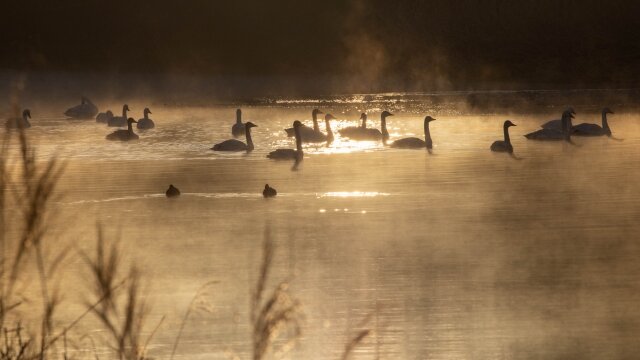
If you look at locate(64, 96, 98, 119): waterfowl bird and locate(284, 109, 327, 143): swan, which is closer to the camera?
locate(284, 109, 327, 143): swan

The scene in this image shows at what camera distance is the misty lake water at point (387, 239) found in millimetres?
5820

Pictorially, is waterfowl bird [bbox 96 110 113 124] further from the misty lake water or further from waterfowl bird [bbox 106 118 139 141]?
the misty lake water

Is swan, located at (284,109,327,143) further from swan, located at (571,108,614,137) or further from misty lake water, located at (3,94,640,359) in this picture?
swan, located at (571,108,614,137)

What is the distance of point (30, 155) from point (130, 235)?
5561mm

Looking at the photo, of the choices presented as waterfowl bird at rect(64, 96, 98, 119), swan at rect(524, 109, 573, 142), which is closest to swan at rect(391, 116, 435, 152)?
swan at rect(524, 109, 573, 142)

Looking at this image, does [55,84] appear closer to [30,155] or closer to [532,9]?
[532,9]

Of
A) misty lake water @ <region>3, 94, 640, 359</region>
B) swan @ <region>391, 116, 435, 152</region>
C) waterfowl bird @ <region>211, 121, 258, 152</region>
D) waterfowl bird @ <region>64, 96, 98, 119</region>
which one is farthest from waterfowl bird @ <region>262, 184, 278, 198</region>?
waterfowl bird @ <region>64, 96, 98, 119</region>

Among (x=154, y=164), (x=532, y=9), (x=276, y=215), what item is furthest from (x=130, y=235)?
(x=532, y=9)

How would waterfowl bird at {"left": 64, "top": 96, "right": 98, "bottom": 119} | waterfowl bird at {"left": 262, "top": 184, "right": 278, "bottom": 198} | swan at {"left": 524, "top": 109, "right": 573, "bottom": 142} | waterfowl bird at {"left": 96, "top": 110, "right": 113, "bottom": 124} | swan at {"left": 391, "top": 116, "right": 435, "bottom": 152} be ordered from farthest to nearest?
waterfowl bird at {"left": 64, "top": 96, "right": 98, "bottom": 119}, waterfowl bird at {"left": 96, "top": 110, "right": 113, "bottom": 124}, swan at {"left": 524, "top": 109, "right": 573, "bottom": 142}, swan at {"left": 391, "top": 116, "right": 435, "bottom": 152}, waterfowl bird at {"left": 262, "top": 184, "right": 278, "bottom": 198}

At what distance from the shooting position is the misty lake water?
582cm

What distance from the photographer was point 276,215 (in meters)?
9.66

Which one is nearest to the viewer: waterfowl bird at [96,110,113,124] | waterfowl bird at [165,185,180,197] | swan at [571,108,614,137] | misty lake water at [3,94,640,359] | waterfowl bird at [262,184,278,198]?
misty lake water at [3,94,640,359]

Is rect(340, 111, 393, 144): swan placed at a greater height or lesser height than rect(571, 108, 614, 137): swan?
lesser

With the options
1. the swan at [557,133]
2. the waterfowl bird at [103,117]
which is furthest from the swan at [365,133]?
the waterfowl bird at [103,117]
